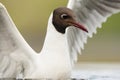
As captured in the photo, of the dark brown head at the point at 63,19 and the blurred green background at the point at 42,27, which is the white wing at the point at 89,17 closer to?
the blurred green background at the point at 42,27

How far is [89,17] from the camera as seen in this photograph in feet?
8.74

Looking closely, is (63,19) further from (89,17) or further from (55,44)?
(89,17)

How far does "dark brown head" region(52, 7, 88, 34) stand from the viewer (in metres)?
2.14

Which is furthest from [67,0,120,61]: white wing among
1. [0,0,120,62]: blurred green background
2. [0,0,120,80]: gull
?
[0,0,120,80]: gull

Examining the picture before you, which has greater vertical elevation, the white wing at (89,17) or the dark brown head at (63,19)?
the dark brown head at (63,19)

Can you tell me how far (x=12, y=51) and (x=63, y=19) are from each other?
25 cm

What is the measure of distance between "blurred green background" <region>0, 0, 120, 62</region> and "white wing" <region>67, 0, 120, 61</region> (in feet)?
0.15

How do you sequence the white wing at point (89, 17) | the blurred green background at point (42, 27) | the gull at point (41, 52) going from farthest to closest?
the white wing at point (89, 17) < the blurred green background at point (42, 27) < the gull at point (41, 52)

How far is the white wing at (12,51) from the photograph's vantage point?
83.7 inches

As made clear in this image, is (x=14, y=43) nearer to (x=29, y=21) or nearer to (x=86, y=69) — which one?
(x=29, y=21)

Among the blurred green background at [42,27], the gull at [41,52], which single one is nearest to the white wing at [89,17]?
the blurred green background at [42,27]

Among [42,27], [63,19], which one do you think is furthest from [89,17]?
[63,19]

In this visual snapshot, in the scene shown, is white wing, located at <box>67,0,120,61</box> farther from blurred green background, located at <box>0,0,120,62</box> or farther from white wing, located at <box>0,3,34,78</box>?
white wing, located at <box>0,3,34,78</box>

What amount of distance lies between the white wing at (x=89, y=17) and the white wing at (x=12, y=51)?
434mm
